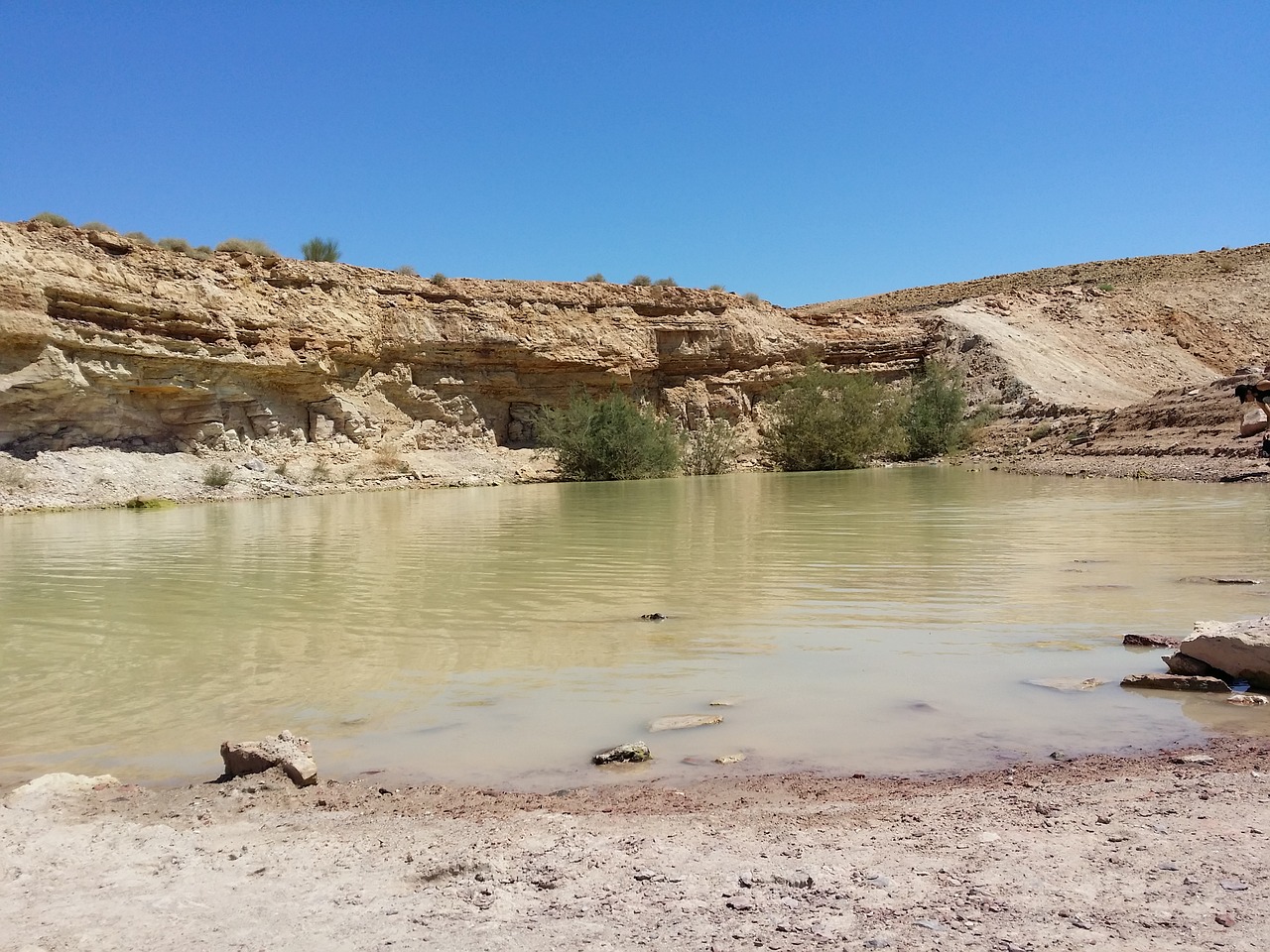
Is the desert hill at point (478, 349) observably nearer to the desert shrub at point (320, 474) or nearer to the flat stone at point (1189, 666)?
the desert shrub at point (320, 474)

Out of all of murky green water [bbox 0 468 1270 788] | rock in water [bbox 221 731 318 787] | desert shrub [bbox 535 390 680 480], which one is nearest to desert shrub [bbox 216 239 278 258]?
desert shrub [bbox 535 390 680 480]

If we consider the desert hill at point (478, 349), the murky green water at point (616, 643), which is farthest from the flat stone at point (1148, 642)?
the desert hill at point (478, 349)

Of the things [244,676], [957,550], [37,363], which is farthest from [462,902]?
[37,363]

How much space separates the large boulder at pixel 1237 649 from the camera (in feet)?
14.2

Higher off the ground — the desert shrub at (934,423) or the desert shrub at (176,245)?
the desert shrub at (176,245)

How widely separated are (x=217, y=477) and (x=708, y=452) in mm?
17129

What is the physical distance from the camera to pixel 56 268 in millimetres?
25594

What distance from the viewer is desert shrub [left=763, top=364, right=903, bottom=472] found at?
32219 millimetres

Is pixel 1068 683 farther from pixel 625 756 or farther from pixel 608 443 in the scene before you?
pixel 608 443

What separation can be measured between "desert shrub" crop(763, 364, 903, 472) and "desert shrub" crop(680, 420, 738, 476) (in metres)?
2.63

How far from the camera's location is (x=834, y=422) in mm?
32188

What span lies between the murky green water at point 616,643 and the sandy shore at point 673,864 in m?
0.44

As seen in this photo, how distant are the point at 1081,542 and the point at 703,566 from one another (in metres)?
4.12

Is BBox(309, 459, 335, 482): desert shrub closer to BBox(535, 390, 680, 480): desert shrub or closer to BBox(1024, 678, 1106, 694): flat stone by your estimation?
BBox(535, 390, 680, 480): desert shrub
